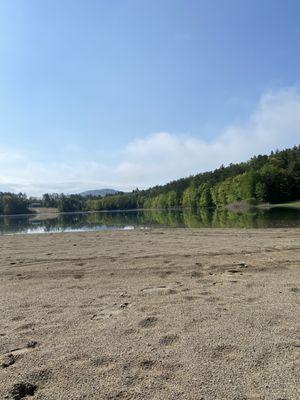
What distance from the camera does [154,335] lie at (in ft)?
19.4

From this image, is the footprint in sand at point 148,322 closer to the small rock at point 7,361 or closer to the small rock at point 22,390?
the small rock at point 7,361

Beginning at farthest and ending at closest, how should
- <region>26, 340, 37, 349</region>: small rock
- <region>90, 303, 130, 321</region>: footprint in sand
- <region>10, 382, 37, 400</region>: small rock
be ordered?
<region>90, 303, 130, 321</region>: footprint in sand → <region>26, 340, 37, 349</region>: small rock → <region>10, 382, 37, 400</region>: small rock

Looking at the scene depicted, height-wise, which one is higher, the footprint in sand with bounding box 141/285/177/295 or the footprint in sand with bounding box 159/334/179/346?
the footprint in sand with bounding box 141/285/177/295

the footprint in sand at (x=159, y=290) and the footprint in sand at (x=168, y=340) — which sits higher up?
the footprint in sand at (x=159, y=290)

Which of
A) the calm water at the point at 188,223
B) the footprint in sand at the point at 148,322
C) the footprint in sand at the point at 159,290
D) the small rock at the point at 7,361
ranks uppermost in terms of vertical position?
the calm water at the point at 188,223

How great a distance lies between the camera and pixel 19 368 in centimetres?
499

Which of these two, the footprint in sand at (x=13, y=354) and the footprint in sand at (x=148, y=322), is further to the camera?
the footprint in sand at (x=148, y=322)

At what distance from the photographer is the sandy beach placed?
174 inches

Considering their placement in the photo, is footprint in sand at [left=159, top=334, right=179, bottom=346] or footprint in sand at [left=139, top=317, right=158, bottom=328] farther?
footprint in sand at [left=139, top=317, right=158, bottom=328]

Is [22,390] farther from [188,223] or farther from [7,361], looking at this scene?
[188,223]

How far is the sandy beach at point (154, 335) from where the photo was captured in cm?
443

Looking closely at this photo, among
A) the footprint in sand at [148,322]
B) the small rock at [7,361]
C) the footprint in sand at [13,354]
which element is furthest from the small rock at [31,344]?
the footprint in sand at [148,322]

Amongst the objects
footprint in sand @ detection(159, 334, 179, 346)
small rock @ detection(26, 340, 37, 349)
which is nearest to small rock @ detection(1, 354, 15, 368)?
small rock @ detection(26, 340, 37, 349)

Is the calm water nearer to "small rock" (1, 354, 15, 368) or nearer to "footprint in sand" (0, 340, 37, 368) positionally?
"footprint in sand" (0, 340, 37, 368)
